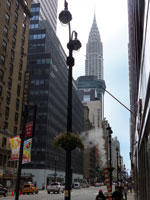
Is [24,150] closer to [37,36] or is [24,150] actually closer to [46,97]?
[46,97]

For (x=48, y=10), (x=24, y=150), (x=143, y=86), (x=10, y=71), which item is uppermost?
(x=48, y=10)

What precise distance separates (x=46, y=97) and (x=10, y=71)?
96.6 ft

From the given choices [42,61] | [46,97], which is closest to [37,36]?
[42,61]

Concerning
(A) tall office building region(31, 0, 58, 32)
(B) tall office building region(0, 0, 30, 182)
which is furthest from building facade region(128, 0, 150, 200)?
(A) tall office building region(31, 0, 58, 32)

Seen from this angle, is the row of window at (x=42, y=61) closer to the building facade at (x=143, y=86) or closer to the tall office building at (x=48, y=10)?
the tall office building at (x=48, y=10)

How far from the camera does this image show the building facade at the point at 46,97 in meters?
80.1

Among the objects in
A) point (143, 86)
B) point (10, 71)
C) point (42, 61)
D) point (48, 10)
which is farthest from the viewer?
point (48, 10)

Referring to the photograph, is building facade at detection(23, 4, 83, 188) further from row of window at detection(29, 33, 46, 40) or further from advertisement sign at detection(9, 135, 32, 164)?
advertisement sign at detection(9, 135, 32, 164)

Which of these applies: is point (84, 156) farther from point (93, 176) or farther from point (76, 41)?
point (76, 41)

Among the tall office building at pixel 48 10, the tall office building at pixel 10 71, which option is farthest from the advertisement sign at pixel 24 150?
the tall office building at pixel 48 10

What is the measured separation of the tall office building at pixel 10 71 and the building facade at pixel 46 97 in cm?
1987

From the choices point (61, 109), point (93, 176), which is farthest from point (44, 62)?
point (93, 176)

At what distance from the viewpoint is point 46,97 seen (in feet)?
278

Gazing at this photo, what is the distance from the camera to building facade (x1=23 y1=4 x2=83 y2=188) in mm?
80125
